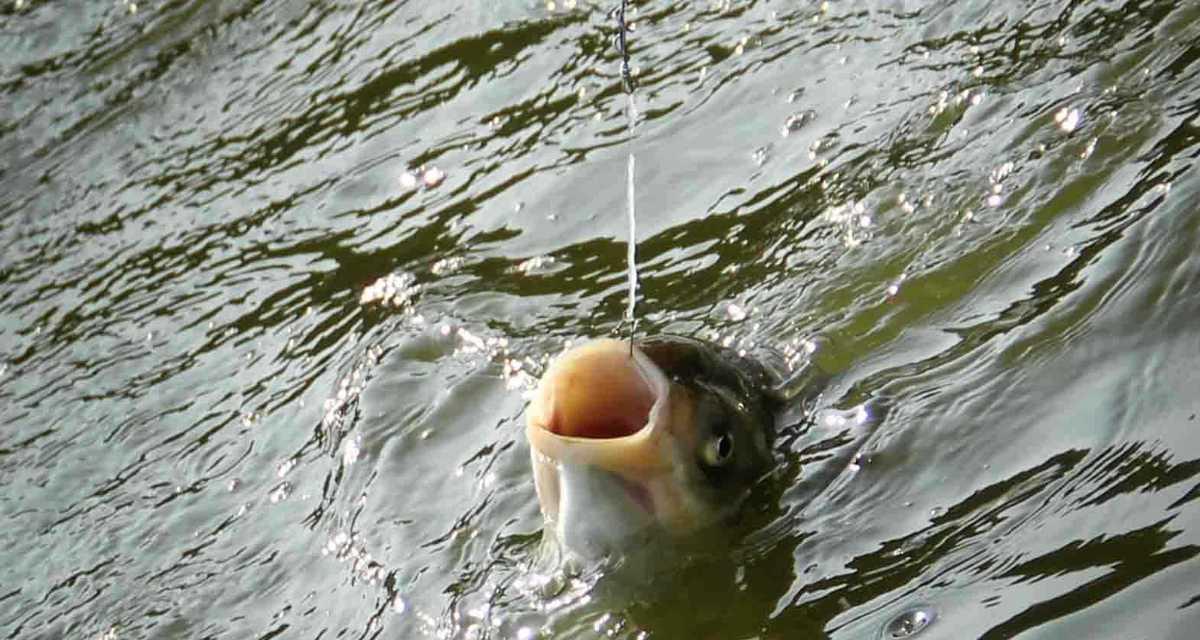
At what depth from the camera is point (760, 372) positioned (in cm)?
437

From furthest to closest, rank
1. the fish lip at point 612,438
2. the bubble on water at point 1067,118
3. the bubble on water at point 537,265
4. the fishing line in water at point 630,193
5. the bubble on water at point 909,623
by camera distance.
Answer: the bubble on water at point 537,265
the bubble on water at point 1067,118
the fishing line in water at point 630,193
the fish lip at point 612,438
the bubble on water at point 909,623

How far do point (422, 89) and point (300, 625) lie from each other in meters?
3.24

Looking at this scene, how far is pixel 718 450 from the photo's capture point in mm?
3928

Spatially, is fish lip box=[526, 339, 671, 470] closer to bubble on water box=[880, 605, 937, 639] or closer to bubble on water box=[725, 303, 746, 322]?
bubble on water box=[880, 605, 937, 639]

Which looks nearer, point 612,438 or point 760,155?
point 612,438

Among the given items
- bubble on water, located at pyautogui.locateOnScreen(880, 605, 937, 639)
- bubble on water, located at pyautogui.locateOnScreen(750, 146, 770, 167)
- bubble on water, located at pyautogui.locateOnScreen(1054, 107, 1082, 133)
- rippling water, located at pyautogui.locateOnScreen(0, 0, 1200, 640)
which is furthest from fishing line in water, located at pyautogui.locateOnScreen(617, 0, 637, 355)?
bubble on water, located at pyautogui.locateOnScreen(1054, 107, 1082, 133)

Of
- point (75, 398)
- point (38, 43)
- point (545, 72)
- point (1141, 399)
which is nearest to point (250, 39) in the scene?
point (38, 43)

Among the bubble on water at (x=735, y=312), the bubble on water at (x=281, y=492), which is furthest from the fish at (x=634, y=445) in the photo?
the bubble on water at (x=281, y=492)

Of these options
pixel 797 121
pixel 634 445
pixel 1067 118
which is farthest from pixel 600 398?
pixel 797 121

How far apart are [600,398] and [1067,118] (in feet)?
6.36

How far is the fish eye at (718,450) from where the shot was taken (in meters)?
3.90

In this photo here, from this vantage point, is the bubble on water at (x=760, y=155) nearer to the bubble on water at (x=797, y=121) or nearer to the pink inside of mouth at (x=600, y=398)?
the bubble on water at (x=797, y=121)

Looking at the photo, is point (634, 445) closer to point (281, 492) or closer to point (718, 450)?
point (718, 450)

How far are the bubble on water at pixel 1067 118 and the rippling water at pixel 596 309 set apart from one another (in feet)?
0.07
